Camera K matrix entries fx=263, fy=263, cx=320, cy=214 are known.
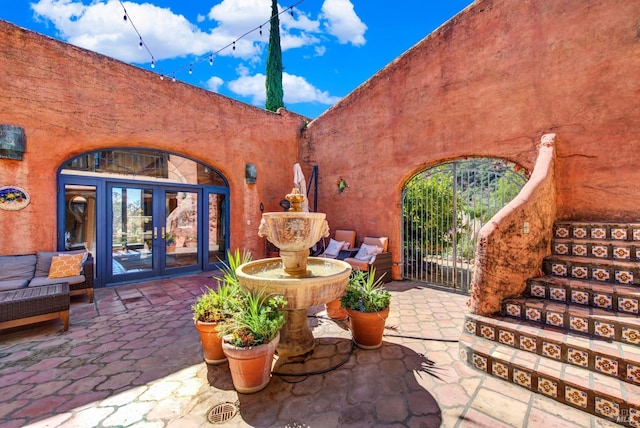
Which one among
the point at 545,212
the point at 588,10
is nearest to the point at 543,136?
the point at 545,212

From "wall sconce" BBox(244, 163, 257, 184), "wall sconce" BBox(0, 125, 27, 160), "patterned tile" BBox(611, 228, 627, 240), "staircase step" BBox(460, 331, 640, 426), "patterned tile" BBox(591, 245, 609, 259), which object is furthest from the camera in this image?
"wall sconce" BBox(244, 163, 257, 184)

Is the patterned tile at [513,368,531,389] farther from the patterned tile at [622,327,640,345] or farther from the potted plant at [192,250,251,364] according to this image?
the potted plant at [192,250,251,364]

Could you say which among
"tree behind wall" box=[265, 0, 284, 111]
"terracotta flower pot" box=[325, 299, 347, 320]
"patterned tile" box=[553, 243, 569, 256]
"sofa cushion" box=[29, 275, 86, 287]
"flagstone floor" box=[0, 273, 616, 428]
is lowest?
"flagstone floor" box=[0, 273, 616, 428]

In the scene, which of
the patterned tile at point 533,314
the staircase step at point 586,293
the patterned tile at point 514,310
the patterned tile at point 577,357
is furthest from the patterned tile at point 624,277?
the patterned tile at point 577,357

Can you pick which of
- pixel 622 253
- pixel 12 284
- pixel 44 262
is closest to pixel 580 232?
pixel 622 253

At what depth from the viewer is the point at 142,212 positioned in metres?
6.40

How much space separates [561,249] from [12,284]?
8.15 metres

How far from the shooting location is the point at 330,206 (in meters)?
7.87

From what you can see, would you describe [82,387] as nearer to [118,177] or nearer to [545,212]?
[118,177]

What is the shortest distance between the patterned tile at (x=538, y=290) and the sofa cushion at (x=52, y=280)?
22.7ft

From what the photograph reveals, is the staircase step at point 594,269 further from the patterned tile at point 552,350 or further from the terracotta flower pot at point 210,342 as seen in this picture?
the terracotta flower pot at point 210,342

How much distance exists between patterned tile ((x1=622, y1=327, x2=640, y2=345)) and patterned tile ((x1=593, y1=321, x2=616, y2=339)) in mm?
62

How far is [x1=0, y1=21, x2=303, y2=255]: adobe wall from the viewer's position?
4727 mm

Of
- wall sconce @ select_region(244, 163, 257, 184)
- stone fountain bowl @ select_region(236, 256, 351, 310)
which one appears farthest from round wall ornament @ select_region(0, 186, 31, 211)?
stone fountain bowl @ select_region(236, 256, 351, 310)
